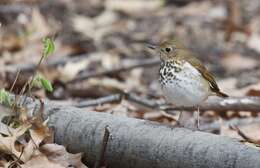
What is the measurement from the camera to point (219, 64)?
903 cm

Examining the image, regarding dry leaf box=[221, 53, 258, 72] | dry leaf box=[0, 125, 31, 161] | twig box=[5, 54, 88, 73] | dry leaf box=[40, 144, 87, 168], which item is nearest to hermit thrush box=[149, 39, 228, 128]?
dry leaf box=[40, 144, 87, 168]

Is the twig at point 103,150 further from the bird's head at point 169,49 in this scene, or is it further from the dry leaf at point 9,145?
the bird's head at point 169,49

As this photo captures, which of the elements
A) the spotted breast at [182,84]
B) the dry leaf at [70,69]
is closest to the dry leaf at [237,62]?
the dry leaf at [70,69]

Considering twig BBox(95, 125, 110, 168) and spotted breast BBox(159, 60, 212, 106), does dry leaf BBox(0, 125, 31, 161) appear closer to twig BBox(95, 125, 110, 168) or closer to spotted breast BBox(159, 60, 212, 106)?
twig BBox(95, 125, 110, 168)

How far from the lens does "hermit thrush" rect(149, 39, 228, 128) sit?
14.9 feet

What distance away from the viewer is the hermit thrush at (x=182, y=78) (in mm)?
4551

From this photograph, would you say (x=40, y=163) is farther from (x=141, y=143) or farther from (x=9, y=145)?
(x=141, y=143)

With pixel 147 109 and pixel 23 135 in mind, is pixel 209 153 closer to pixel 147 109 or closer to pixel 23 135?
pixel 23 135

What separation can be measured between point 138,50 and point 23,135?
202 inches

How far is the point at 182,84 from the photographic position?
179 inches

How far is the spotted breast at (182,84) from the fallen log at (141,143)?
386 millimetres

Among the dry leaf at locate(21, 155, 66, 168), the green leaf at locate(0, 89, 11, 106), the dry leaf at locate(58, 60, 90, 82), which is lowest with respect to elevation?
the dry leaf at locate(21, 155, 66, 168)

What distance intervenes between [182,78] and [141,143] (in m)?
0.74

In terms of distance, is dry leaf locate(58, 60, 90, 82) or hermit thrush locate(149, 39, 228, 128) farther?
dry leaf locate(58, 60, 90, 82)
